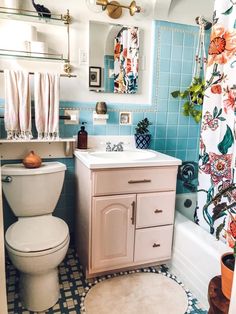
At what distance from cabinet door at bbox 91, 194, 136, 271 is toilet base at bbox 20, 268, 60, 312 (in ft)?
0.97

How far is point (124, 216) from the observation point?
1.71 metres

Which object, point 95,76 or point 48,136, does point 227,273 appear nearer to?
point 48,136

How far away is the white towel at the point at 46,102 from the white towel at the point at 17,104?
6 centimetres

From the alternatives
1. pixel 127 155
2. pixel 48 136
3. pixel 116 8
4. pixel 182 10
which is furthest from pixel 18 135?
pixel 182 10

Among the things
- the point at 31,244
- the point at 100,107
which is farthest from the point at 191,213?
the point at 31,244

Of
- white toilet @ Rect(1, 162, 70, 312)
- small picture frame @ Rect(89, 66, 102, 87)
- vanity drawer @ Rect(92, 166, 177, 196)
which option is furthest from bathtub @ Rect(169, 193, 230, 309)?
small picture frame @ Rect(89, 66, 102, 87)

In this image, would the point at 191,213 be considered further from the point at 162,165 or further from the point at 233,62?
the point at 233,62

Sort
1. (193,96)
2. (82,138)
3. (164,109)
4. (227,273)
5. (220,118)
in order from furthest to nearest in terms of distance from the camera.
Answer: (164,109) < (193,96) < (82,138) < (220,118) < (227,273)

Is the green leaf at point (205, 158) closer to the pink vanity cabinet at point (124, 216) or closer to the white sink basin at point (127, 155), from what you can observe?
the pink vanity cabinet at point (124, 216)

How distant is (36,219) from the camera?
171 centimetres

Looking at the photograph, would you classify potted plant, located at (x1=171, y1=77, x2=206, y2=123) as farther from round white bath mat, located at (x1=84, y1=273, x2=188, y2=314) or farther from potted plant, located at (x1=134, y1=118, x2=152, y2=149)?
round white bath mat, located at (x1=84, y1=273, x2=188, y2=314)

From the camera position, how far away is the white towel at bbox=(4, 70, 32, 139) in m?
1.67

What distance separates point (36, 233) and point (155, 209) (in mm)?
776

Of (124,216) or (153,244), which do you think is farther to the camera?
(153,244)
